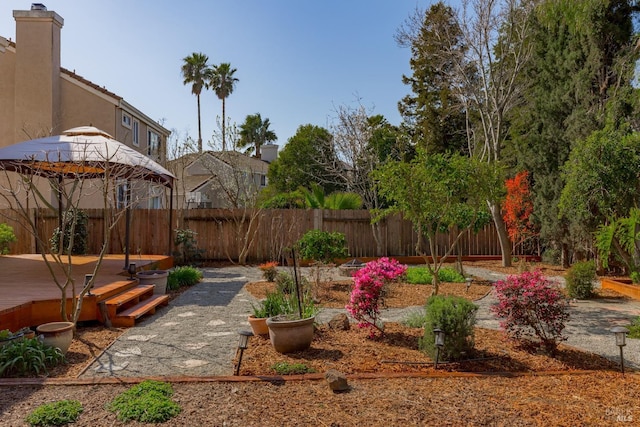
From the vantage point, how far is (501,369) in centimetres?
410

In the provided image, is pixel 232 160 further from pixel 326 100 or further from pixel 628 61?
pixel 628 61

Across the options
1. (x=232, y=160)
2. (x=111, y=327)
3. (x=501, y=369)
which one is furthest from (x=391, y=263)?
(x=232, y=160)

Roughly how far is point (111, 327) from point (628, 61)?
38.1 feet

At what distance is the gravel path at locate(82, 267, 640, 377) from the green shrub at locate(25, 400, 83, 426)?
0.74m

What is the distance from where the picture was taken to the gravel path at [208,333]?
416 cm

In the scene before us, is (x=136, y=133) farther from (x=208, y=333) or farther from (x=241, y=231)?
(x=208, y=333)

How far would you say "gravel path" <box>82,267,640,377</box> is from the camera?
13.6ft

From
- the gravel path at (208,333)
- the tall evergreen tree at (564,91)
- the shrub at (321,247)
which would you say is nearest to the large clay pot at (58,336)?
the gravel path at (208,333)

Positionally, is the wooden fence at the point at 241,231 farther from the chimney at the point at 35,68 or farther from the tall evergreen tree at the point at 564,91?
the chimney at the point at 35,68

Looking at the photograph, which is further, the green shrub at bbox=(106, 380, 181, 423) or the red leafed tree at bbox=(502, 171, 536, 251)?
the red leafed tree at bbox=(502, 171, 536, 251)

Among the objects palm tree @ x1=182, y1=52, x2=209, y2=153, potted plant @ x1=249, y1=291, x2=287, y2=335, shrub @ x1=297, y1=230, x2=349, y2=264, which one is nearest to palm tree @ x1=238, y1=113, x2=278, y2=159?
palm tree @ x1=182, y1=52, x2=209, y2=153

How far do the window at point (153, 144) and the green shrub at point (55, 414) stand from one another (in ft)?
56.6

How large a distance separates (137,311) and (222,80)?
3122cm

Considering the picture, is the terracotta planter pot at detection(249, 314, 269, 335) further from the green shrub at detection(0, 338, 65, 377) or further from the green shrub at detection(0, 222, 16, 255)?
the green shrub at detection(0, 222, 16, 255)
